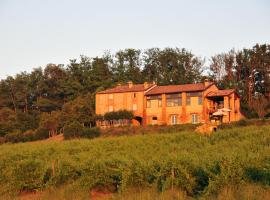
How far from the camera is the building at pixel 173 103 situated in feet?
165

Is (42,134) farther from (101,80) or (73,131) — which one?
(101,80)

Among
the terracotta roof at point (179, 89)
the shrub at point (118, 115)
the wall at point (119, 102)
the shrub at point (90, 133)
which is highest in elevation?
the terracotta roof at point (179, 89)

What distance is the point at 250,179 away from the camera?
1273 cm

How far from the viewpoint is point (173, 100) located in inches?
2048

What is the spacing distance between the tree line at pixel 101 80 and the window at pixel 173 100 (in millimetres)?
9592

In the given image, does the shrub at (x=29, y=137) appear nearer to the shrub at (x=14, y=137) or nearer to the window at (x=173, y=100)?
the shrub at (x=14, y=137)

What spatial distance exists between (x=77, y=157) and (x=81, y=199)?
6047 millimetres

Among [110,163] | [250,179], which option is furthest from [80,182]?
[250,179]

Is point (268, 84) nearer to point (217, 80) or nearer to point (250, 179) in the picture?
point (217, 80)

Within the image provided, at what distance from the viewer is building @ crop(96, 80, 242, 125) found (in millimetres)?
50438

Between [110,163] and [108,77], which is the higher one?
[108,77]

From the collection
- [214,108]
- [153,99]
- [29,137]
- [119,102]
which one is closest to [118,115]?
[119,102]

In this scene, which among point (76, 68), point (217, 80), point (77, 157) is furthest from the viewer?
point (76, 68)

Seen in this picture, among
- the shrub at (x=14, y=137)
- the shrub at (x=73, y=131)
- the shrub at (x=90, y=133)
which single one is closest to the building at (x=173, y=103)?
the shrub at (x=90, y=133)
